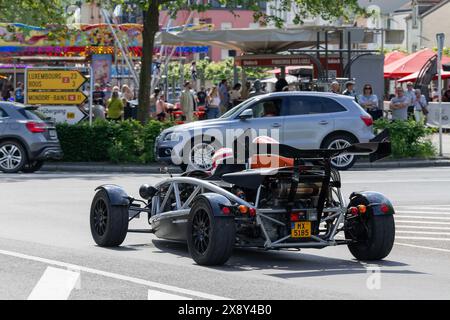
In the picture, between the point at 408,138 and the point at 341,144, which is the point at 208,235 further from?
the point at 408,138

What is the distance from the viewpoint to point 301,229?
12172 mm

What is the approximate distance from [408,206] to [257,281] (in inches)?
330

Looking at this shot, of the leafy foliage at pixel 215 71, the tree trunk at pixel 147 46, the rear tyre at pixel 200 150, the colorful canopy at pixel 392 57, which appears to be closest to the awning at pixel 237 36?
the tree trunk at pixel 147 46

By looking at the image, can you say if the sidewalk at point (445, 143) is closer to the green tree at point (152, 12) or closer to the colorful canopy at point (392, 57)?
the green tree at point (152, 12)

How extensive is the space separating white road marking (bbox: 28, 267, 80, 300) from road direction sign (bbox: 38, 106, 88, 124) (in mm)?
20024

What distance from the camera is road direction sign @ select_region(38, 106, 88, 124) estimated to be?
31406 mm

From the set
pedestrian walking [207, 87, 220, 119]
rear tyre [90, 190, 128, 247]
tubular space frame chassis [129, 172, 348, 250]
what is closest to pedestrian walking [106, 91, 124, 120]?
pedestrian walking [207, 87, 220, 119]

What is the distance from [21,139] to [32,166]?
0.93m

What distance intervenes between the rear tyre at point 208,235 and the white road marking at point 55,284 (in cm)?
129

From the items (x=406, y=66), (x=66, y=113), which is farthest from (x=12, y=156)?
(x=406, y=66)

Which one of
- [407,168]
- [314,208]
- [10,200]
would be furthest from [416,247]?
[407,168]

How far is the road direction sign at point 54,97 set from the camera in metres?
31.5

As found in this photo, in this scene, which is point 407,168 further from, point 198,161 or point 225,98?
point 225,98
